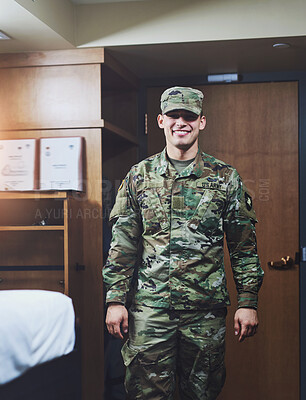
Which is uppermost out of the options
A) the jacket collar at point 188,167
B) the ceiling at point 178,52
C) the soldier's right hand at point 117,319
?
the ceiling at point 178,52

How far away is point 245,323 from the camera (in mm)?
1834

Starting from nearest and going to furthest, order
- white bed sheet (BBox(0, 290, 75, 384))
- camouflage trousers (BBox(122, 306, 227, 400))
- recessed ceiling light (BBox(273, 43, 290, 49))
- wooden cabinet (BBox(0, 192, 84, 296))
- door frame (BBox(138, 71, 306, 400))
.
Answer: white bed sheet (BBox(0, 290, 75, 384)) < camouflage trousers (BBox(122, 306, 227, 400)) < recessed ceiling light (BBox(273, 43, 290, 49)) < wooden cabinet (BBox(0, 192, 84, 296)) < door frame (BBox(138, 71, 306, 400))

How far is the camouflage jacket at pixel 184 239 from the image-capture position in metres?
1.86

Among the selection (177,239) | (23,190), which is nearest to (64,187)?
(23,190)

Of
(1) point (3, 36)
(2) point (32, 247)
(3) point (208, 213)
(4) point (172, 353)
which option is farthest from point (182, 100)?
(2) point (32, 247)

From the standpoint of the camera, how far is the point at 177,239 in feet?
6.11

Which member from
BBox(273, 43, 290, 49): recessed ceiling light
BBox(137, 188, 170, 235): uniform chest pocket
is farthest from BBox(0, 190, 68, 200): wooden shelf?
BBox(273, 43, 290, 49): recessed ceiling light

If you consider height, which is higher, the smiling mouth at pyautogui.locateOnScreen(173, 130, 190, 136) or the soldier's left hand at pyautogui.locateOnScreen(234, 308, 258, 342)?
the smiling mouth at pyautogui.locateOnScreen(173, 130, 190, 136)

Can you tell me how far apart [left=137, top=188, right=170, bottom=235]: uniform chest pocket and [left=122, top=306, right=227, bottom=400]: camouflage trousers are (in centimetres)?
31

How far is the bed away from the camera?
1.57 m

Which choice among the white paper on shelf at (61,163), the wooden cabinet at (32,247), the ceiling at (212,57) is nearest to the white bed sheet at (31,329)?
the wooden cabinet at (32,247)

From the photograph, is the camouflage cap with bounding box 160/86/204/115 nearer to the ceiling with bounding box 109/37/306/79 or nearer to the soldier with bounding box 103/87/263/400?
the soldier with bounding box 103/87/263/400

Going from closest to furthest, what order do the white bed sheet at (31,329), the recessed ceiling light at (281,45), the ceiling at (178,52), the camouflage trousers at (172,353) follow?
the white bed sheet at (31,329)
the camouflage trousers at (172,353)
the ceiling at (178,52)
the recessed ceiling light at (281,45)

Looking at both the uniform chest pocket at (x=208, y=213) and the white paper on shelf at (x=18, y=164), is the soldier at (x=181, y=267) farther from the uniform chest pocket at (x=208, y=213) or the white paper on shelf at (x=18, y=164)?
the white paper on shelf at (x=18, y=164)
